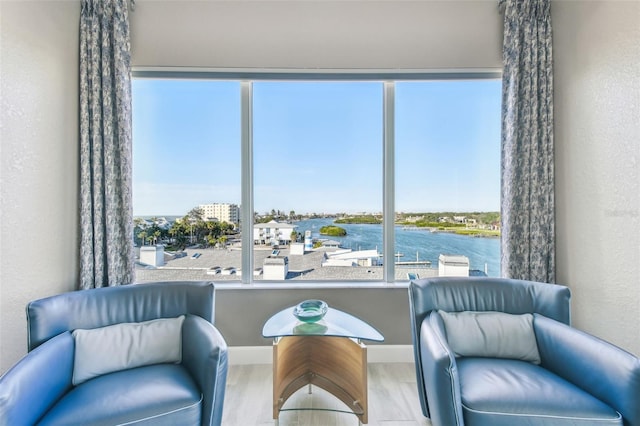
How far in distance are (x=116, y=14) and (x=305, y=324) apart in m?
2.65

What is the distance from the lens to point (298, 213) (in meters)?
2.50

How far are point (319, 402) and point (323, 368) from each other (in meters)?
0.24

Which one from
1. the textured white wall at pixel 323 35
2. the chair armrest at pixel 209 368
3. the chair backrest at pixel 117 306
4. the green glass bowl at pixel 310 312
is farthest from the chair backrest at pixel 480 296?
the textured white wall at pixel 323 35

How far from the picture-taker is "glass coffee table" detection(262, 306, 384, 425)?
1.57 m

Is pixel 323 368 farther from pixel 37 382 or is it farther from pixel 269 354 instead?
pixel 37 382

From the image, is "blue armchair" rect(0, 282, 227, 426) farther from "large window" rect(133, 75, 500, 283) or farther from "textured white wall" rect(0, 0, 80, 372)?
"large window" rect(133, 75, 500, 283)

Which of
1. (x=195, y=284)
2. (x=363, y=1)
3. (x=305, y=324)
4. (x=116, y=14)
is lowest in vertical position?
(x=305, y=324)

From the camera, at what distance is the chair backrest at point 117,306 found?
4.85ft

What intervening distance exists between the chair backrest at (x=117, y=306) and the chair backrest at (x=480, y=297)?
1293mm

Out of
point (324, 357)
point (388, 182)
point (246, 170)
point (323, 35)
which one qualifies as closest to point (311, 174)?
point (246, 170)

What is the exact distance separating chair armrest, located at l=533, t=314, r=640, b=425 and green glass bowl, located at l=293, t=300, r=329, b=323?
4.09 feet

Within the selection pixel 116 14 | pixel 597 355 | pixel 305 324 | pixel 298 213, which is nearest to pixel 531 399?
pixel 597 355

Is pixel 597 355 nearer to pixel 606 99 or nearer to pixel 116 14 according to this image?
pixel 606 99

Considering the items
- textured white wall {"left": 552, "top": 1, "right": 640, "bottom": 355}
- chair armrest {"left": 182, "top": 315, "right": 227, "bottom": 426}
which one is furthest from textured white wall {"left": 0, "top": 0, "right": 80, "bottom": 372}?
textured white wall {"left": 552, "top": 1, "right": 640, "bottom": 355}
